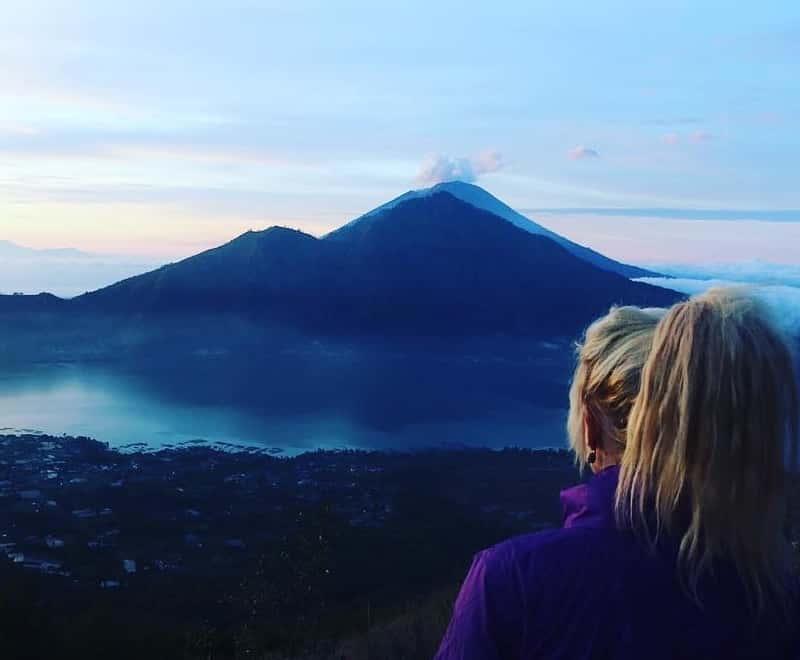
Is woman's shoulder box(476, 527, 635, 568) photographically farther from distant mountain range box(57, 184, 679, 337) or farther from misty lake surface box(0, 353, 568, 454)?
distant mountain range box(57, 184, 679, 337)

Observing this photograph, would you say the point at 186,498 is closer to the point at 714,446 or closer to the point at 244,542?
the point at 244,542

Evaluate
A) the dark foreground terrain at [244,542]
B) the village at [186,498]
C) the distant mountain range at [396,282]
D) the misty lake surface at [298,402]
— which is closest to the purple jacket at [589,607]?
the dark foreground terrain at [244,542]

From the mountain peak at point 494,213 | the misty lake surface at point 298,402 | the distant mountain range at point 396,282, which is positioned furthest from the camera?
the mountain peak at point 494,213

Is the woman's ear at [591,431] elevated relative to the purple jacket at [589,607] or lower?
elevated

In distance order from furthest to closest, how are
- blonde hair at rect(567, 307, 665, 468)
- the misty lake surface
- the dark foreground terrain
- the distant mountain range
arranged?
the distant mountain range < the misty lake surface < the dark foreground terrain < blonde hair at rect(567, 307, 665, 468)

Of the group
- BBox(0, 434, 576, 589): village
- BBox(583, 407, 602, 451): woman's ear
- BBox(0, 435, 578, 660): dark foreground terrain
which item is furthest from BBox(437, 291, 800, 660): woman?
BBox(0, 434, 576, 589): village

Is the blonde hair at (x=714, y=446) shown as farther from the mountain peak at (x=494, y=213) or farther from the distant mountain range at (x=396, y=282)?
the mountain peak at (x=494, y=213)

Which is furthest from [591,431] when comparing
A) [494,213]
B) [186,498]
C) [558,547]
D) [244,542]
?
[494,213]
